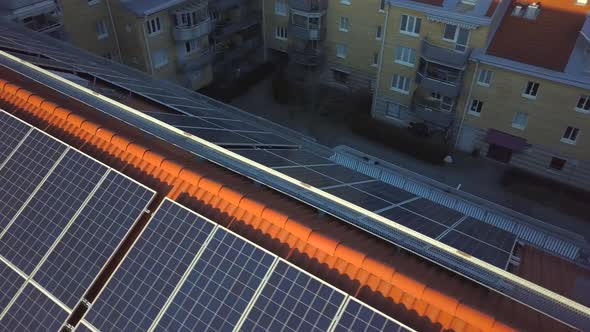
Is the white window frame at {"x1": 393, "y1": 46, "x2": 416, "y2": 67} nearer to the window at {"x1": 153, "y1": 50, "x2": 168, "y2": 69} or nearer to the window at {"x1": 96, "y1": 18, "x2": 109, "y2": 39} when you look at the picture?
the window at {"x1": 153, "y1": 50, "x2": 168, "y2": 69}

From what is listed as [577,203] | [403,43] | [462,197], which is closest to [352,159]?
[462,197]

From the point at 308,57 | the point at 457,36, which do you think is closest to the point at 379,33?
the point at 308,57

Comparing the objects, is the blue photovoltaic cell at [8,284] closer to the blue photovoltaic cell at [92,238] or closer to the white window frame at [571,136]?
the blue photovoltaic cell at [92,238]

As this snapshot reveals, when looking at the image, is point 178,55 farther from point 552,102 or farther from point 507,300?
point 507,300

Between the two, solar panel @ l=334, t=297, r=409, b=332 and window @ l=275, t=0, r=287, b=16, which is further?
window @ l=275, t=0, r=287, b=16

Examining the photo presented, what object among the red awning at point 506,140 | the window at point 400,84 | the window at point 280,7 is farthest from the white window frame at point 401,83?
the window at point 280,7

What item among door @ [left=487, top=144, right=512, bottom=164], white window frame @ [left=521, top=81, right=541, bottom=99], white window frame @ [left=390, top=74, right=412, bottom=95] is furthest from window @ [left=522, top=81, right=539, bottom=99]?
white window frame @ [left=390, top=74, right=412, bottom=95]

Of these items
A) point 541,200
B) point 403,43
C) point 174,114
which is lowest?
point 541,200
